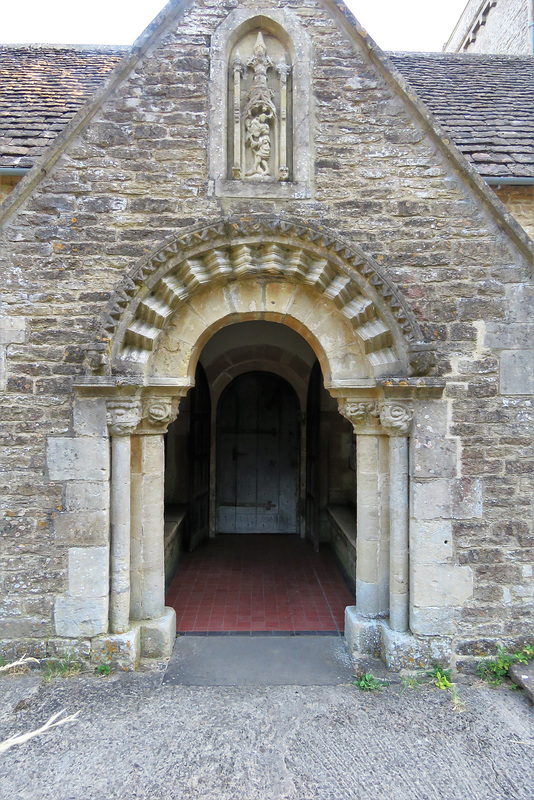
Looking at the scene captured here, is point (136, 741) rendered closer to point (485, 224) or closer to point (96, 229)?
point (96, 229)

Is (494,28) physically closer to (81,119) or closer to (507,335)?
(507,335)

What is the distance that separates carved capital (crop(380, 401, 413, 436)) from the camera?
3.77 meters

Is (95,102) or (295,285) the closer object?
(95,102)

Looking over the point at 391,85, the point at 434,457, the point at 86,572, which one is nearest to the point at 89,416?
the point at 86,572

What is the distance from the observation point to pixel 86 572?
12.2 feet

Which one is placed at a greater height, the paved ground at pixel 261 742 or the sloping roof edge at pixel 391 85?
the sloping roof edge at pixel 391 85

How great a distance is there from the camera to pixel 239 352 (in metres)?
7.43

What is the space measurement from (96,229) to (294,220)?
158 centimetres

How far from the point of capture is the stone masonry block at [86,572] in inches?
146

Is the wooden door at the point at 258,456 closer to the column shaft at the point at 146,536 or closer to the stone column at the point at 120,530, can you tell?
the column shaft at the point at 146,536

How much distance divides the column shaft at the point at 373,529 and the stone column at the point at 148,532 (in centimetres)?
169

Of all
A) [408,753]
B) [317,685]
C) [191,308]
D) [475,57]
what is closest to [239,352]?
[191,308]

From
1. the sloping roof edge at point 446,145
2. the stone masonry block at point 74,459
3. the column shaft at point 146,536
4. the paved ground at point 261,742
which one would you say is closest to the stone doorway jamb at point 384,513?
the paved ground at point 261,742

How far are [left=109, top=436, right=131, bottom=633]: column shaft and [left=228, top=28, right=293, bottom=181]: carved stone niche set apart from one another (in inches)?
97.1
